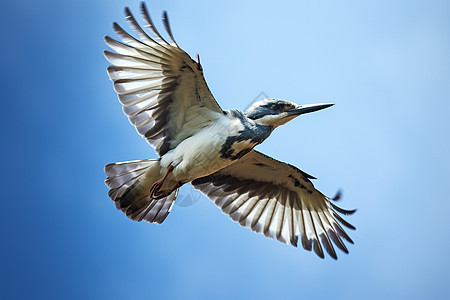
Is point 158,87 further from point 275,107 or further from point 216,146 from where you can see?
point 275,107

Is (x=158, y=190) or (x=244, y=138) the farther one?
(x=158, y=190)

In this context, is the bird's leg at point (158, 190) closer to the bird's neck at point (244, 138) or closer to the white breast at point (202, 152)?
the white breast at point (202, 152)

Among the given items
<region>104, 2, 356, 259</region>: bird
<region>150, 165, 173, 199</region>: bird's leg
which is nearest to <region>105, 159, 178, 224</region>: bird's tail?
<region>104, 2, 356, 259</region>: bird

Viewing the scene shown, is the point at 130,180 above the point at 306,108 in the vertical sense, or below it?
below

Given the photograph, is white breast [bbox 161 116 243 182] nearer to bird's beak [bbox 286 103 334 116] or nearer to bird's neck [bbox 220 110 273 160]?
bird's neck [bbox 220 110 273 160]

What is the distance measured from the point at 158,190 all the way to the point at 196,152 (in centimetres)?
56

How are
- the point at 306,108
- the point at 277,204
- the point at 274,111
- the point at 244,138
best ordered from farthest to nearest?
the point at 277,204
the point at 306,108
the point at 274,111
the point at 244,138

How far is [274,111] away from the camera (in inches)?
217

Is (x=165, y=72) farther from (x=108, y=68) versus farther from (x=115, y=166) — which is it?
(x=115, y=166)

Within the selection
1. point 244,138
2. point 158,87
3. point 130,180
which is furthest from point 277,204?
point 158,87

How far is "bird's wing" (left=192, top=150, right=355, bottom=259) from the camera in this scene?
6.35 metres

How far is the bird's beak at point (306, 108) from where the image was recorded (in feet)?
18.3

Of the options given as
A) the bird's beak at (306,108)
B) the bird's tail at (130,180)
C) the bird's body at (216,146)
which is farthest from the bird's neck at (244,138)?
the bird's tail at (130,180)

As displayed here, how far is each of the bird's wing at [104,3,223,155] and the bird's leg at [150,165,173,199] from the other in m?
→ 0.30
